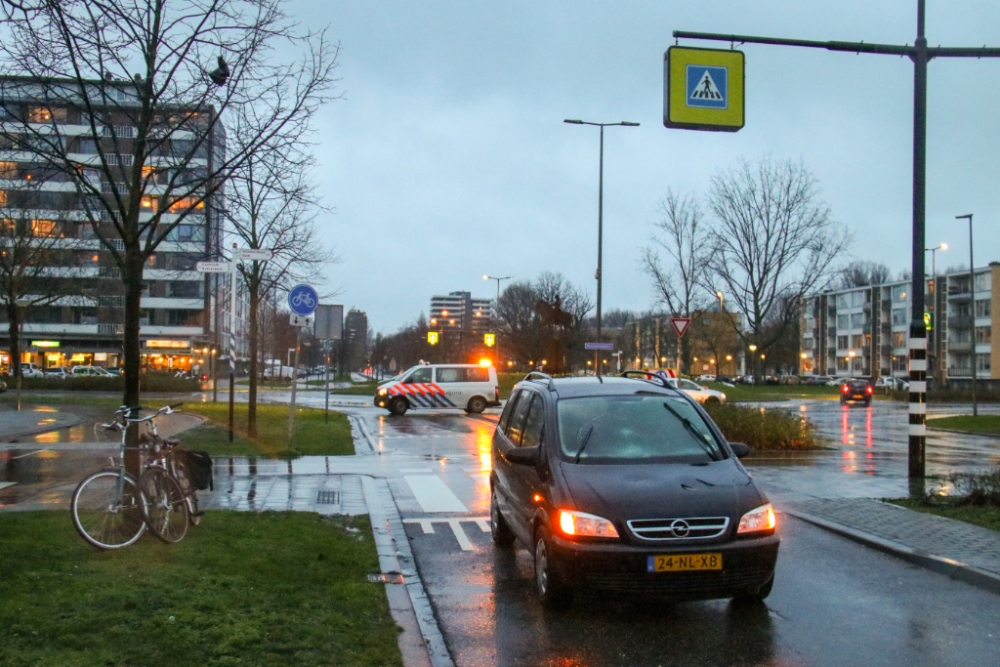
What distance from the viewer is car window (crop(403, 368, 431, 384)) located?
108 feet

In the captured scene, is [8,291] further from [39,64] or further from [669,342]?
[669,342]

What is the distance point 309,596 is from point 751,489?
10.3 ft

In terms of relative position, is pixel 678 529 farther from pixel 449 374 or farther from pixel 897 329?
pixel 897 329

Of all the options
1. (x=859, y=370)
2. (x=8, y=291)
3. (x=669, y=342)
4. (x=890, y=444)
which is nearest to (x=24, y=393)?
(x=8, y=291)

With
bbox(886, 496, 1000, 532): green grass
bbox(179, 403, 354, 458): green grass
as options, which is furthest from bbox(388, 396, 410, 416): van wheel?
bbox(886, 496, 1000, 532): green grass

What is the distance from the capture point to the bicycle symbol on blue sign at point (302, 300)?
1708 centimetres

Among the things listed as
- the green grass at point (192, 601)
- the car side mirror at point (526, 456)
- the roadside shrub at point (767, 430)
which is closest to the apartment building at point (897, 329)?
the roadside shrub at point (767, 430)

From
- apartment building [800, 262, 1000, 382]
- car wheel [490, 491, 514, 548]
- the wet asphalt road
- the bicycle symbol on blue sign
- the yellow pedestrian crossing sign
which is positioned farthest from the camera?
apartment building [800, 262, 1000, 382]

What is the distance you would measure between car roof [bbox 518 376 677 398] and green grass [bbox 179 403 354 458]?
31.3 ft

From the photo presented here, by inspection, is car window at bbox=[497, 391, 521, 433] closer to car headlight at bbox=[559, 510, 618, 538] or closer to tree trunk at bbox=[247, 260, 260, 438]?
car headlight at bbox=[559, 510, 618, 538]

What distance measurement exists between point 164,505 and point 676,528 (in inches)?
163

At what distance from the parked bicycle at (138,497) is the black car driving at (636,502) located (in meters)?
2.81

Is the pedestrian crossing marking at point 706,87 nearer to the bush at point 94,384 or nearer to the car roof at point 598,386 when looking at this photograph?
the car roof at point 598,386

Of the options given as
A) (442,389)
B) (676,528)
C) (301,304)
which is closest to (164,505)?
(676,528)
